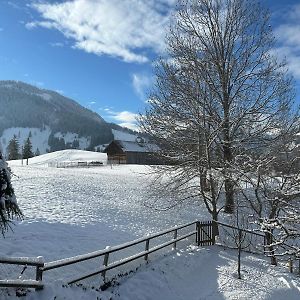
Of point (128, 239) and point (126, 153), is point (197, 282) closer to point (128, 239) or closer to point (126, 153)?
point (128, 239)

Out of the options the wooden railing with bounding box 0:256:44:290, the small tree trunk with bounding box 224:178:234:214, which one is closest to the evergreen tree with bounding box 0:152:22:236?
the wooden railing with bounding box 0:256:44:290

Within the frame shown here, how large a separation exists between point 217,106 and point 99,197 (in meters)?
8.71

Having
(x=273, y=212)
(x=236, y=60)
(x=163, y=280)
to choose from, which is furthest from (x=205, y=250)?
(x=236, y=60)

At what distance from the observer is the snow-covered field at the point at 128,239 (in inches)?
425

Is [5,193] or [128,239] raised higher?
[5,193]

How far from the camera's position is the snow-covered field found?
10.8 metres

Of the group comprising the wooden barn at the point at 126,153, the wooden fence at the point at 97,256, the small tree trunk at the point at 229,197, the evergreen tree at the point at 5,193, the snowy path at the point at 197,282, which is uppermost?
the wooden barn at the point at 126,153

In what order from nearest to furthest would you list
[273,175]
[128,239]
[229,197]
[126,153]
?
1. [128,239]
2. [273,175]
3. [229,197]
4. [126,153]

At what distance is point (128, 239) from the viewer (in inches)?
576

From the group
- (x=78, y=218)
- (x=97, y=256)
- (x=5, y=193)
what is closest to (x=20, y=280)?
(x=5, y=193)

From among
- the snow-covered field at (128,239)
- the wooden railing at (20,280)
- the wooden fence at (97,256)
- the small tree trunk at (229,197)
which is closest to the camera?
the wooden railing at (20,280)

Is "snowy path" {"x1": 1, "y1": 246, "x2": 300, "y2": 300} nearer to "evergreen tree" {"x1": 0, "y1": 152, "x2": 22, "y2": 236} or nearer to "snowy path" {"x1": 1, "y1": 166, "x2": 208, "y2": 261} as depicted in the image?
"snowy path" {"x1": 1, "y1": 166, "x2": 208, "y2": 261}

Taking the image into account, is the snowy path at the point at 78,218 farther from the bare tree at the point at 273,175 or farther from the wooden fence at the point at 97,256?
the bare tree at the point at 273,175

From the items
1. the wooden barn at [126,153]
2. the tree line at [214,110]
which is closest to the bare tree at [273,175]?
the tree line at [214,110]
